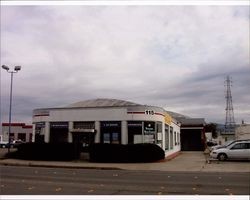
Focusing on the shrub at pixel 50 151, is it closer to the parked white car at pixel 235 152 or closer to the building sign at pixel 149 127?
the building sign at pixel 149 127

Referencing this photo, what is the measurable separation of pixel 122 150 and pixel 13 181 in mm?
14172

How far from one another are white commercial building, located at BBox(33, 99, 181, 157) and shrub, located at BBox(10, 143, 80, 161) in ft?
8.41

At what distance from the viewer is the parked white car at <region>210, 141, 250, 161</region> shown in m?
31.0

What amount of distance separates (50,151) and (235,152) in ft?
43.7

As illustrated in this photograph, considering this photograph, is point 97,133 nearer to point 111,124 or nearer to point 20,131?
point 111,124

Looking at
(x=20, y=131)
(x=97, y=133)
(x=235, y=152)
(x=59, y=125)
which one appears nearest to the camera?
(x=235, y=152)

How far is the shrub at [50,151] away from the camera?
31.5 m

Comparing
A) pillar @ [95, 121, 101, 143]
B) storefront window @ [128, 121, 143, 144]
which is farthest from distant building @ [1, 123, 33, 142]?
storefront window @ [128, 121, 143, 144]

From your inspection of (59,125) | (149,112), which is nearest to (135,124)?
(149,112)

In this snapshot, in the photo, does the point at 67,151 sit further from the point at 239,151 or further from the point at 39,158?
the point at 239,151

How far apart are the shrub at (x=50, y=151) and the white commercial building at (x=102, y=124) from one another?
256cm

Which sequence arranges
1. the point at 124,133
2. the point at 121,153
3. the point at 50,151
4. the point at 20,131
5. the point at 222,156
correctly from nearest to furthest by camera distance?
the point at 121,153
the point at 50,151
the point at 222,156
the point at 124,133
the point at 20,131

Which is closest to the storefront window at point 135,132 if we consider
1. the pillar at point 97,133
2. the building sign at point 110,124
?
the building sign at point 110,124

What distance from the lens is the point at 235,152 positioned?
31469 millimetres
